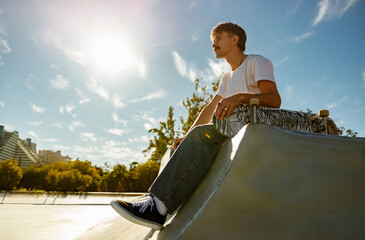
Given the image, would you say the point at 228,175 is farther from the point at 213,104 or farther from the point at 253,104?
the point at 213,104

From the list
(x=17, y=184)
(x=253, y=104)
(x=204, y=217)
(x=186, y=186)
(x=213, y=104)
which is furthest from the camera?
(x=17, y=184)

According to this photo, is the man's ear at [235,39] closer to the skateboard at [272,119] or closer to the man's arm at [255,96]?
the man's arm at [255,96]

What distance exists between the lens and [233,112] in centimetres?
114

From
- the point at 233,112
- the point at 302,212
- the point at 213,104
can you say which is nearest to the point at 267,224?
the point at 302,212

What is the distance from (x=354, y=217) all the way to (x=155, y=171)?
9.25m

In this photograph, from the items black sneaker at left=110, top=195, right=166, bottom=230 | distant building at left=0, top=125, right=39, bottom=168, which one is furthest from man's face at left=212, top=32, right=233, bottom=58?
distant building at left=0, top=125, right=39, bottom=168

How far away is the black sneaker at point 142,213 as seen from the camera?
1139 millimetres

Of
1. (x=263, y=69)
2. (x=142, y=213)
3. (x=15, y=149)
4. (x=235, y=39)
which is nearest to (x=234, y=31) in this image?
(x=235, y=39)

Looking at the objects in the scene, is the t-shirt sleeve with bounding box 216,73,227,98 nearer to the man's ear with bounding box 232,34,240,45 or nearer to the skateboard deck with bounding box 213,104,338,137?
the man's ear with bounding box 232,34,240,45

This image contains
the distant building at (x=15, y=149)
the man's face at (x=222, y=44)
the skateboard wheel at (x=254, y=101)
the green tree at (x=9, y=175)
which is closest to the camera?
the skateboard wheel at (x=254, y=101)

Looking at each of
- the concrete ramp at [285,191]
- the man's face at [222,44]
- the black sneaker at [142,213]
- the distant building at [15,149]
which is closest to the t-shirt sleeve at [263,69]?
the man's face at [222,44]

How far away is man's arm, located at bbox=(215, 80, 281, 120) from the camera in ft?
3.70

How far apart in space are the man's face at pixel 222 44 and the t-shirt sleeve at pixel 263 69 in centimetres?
39

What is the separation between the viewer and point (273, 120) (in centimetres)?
111
